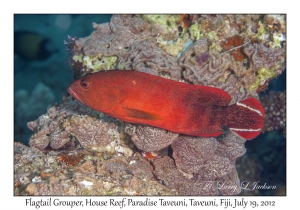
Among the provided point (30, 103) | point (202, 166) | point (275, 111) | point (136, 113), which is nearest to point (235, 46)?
point (202, 166)

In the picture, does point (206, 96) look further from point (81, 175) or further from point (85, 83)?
point (81, 175)

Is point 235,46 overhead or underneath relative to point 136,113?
overhead

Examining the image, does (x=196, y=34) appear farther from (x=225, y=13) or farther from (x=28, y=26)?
(x=28, y=26)

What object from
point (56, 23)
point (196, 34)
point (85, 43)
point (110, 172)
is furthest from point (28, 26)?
point (110, 172)

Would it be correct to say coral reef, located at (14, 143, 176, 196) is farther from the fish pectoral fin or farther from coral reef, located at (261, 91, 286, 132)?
coral reef, located at (261, 91, 286, 132)

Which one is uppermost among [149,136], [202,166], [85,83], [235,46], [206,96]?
[235,46]

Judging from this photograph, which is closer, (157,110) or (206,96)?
(157,110)

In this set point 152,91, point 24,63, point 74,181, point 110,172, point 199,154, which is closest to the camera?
point 152,91
